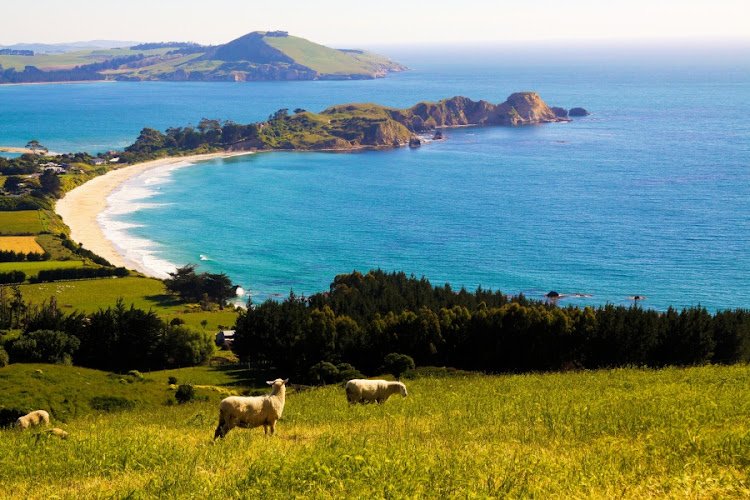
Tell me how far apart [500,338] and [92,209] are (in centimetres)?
11728

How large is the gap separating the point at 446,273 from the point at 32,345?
65.8 m

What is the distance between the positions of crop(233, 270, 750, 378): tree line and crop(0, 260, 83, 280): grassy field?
164ft

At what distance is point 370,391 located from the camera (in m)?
29.8

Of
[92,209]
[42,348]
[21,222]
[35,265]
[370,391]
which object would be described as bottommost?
[35,265]

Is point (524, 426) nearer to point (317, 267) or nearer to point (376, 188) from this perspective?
point (317, 267)

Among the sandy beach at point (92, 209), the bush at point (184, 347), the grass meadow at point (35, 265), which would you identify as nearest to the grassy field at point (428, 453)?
the bush at point (184, 347)

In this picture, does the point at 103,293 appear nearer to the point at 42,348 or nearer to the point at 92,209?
the point at 42,348

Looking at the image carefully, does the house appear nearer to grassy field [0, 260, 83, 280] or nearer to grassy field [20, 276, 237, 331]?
grassy field [20, 276, 237, 331]

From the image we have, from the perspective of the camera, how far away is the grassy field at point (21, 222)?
120 metres

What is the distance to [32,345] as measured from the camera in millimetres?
52031

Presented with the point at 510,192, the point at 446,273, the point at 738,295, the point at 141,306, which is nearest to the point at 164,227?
the point at 141,306

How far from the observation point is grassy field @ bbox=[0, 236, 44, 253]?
352 feet

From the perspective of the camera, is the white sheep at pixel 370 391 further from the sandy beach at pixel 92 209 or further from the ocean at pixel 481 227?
the sandy beach at pixel 92 209

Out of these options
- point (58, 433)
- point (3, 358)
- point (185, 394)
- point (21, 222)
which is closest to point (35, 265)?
point (21, 222)
